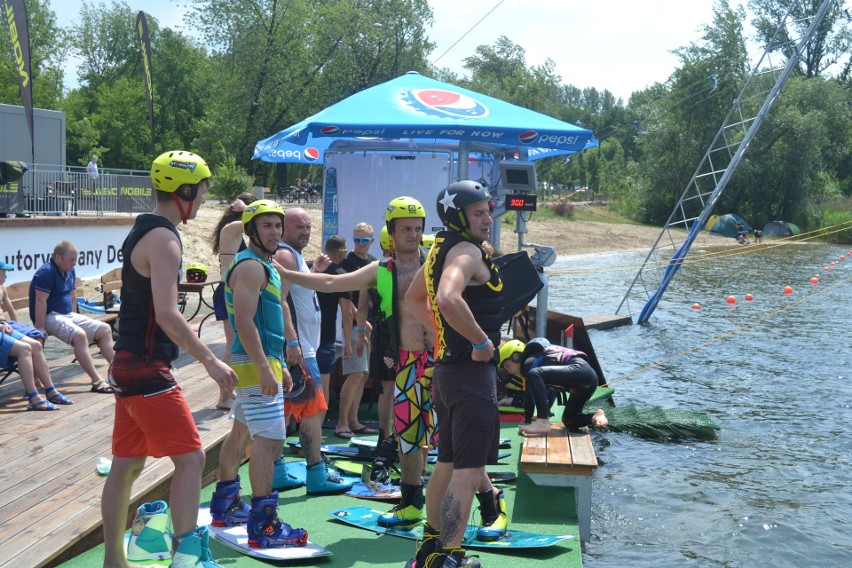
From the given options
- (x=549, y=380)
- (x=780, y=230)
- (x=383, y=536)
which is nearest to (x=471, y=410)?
(x=383, y=536)

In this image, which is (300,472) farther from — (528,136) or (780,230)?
(780,230)

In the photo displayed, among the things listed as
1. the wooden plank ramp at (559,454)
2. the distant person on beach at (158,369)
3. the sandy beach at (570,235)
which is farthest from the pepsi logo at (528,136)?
the sandy beach at (570,235)

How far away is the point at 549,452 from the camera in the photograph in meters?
6.32

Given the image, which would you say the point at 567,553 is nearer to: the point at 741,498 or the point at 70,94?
the point at 741,498

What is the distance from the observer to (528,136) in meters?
10.8

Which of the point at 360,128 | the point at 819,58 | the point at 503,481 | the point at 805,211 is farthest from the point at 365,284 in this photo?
the point at 819,58

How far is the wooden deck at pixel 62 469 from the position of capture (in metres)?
4.58

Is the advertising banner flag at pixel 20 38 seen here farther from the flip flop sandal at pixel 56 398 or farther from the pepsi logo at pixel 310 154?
the flip flop sandal at pixel 56 398

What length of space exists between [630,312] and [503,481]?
1886 centimetres

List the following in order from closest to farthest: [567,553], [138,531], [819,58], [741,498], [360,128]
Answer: [138,531]
[567,553]
[741,498]
[360,128]
[819,58]

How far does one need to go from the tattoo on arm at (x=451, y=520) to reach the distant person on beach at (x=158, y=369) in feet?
3.63

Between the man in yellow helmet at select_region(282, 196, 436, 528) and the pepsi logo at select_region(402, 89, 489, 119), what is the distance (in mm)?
5398

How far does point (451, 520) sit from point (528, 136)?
7263 mm

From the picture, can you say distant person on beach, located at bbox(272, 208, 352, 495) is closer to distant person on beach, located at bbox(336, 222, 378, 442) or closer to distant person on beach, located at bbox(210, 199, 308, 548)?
distant person on beach, located at bbox(210, 199, 308, 548)
